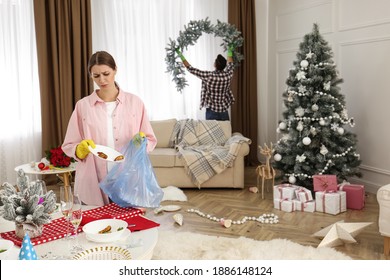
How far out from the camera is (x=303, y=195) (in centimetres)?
456

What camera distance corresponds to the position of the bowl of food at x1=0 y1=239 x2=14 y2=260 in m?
1.94

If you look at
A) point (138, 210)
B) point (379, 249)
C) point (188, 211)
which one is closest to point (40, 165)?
point (188, 211)

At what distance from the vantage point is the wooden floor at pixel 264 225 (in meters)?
3.65

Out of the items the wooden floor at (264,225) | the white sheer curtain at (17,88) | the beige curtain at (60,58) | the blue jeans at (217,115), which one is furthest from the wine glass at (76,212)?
the blue jeans at (217,115)

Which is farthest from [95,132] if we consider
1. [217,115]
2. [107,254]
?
[217,115]

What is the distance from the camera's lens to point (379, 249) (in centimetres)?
350

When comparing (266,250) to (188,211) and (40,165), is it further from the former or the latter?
(40,165)

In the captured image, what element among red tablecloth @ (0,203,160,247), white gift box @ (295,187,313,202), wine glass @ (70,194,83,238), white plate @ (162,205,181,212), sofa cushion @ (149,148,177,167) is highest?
wine glass @ (70,194,83,238)

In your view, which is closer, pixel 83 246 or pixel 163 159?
pixel 83 246

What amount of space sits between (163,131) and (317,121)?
1.91 metres

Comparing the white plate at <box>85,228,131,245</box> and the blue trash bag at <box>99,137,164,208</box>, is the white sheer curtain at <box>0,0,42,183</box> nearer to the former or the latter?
the blue trash bag at <box>99,137,164,208</box>

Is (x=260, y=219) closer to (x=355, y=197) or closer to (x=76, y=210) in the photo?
(x=355, y=197)

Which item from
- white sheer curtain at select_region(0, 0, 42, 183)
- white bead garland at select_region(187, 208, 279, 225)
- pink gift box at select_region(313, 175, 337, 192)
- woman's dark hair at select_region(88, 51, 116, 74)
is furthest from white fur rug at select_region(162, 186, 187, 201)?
woman's dark hair at select_region(88, 51, 116, 74)

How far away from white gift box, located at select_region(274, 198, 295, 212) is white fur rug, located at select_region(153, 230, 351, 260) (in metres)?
0.90
